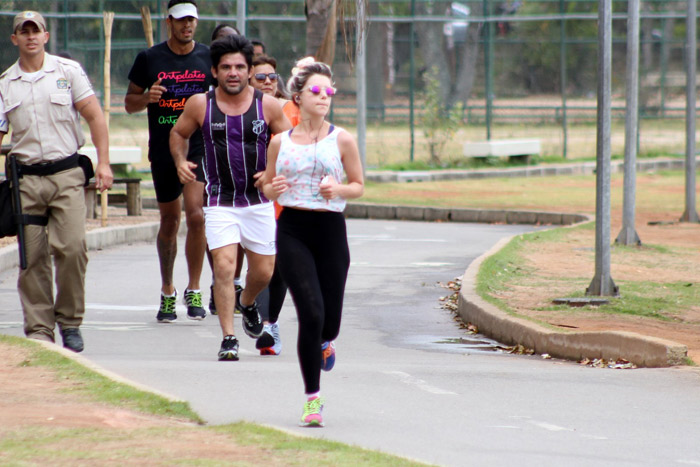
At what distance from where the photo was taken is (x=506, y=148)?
Result: 28047mm

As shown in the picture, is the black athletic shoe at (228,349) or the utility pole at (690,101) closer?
the black athletic shoe at (228,349)

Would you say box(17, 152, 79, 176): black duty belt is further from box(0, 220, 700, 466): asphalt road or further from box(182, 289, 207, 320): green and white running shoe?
box(182, 289, 207, 320): green and white running shoe

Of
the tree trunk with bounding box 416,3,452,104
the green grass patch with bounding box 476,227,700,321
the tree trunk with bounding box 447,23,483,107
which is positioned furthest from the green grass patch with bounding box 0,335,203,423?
the tree trunk with bounding box 447,23,483,107

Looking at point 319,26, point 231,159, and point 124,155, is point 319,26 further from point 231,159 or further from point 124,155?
point 231,159

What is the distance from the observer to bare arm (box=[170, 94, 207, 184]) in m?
7.46

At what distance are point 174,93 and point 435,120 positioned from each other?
746 inches

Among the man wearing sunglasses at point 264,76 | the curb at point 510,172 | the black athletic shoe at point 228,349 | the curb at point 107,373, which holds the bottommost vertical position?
the black athletic shoe at point 228,349

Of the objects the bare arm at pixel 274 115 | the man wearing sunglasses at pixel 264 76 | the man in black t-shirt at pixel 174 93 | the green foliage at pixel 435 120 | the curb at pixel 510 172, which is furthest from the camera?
the green foliage at pixel 435 120

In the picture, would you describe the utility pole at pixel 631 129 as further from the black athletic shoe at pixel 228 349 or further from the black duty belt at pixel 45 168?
the black duty belt at pixel 45 168

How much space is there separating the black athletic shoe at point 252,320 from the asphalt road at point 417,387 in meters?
0.21

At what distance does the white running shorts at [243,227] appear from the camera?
7348mm

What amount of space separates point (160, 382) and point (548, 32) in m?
24.1

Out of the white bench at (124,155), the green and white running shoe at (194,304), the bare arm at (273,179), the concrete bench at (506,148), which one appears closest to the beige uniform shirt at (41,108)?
the bare arm at (273,179)

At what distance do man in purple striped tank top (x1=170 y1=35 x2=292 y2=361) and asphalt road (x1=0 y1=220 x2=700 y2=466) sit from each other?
0.56 metres
